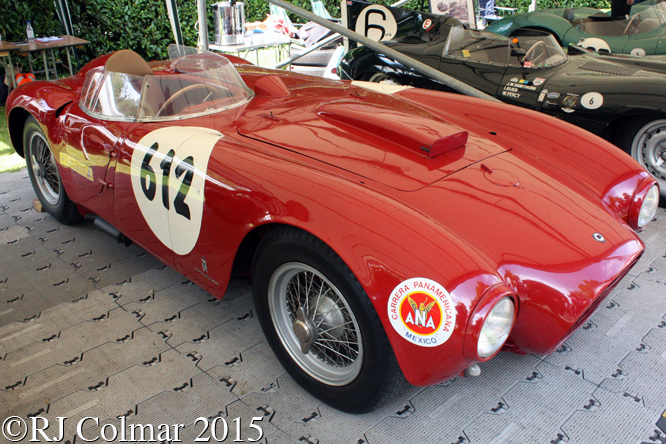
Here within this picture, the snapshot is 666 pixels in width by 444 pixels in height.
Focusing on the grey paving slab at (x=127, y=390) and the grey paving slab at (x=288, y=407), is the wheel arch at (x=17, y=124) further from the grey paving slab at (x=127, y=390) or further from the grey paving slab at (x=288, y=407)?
the grey paving slab at (x=288, y=407)

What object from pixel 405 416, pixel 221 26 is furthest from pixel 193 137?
pixel 221 26

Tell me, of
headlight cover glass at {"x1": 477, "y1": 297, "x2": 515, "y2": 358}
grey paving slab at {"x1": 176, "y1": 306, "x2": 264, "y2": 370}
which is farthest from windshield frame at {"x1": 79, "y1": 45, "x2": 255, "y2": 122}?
headlight cover glass at {"x1": 477, "y1": 297, "x2": 515, "y2": 358}

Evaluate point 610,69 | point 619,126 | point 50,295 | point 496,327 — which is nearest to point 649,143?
point 619,126

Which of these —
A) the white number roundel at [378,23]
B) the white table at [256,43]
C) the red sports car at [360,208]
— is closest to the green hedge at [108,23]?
the white table at [256,43]

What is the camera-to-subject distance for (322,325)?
1697mm

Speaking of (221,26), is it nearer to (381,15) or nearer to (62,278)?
(381,15)

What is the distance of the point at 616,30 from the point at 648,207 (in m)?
4.48

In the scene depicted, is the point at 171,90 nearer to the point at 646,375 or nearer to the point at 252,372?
the point at 252,372

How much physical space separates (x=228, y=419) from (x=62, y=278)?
143 centimetres

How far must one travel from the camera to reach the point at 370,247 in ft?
4.62

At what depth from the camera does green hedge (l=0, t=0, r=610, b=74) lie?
5984mm

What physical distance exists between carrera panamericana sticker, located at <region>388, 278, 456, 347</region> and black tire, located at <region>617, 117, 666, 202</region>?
2.71 meters

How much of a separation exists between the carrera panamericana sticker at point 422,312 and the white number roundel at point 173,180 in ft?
3.01

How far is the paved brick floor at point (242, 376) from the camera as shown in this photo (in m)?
1.64
